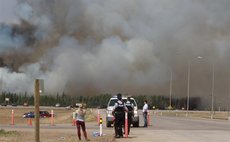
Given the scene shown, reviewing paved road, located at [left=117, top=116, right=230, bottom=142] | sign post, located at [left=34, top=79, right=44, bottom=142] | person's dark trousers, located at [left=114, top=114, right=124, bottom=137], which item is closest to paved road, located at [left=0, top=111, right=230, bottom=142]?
paved road, located at [left=117, top=116, right=230, bottom=142]

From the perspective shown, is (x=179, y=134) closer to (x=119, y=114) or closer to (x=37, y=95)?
(x=119, y=114)

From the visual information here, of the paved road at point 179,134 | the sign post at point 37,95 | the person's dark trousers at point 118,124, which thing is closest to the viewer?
the sign post at point 37,95

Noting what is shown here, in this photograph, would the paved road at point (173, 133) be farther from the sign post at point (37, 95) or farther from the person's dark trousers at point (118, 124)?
the sign post at point (37, 95)

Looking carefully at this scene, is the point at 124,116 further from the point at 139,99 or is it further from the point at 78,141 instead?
the point at 139,99

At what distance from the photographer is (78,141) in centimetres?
2341

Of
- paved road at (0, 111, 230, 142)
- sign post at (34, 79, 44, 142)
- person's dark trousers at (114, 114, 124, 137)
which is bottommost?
paved road at (0, 111, 230, 142)

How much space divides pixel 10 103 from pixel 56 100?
1874cm

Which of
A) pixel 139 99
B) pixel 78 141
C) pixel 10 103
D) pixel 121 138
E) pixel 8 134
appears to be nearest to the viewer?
pixel 78 141

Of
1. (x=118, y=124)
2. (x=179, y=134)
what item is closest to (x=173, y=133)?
(x=179, y=134)

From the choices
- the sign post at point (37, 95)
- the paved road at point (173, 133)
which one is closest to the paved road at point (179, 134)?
the paved road at point (173, 133)

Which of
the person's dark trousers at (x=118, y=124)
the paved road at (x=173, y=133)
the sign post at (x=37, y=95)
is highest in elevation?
the sign post at (x=37, y=95)

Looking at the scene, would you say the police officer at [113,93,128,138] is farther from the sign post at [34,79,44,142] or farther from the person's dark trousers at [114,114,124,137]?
the sign post at [34,79,44,142]

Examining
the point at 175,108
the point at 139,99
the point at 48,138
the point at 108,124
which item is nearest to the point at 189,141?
the point at 48,138

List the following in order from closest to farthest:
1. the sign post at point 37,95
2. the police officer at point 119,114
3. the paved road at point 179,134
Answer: the sign post at point 37,95, the paved road at point 179,134, the police officer at point 119,114
